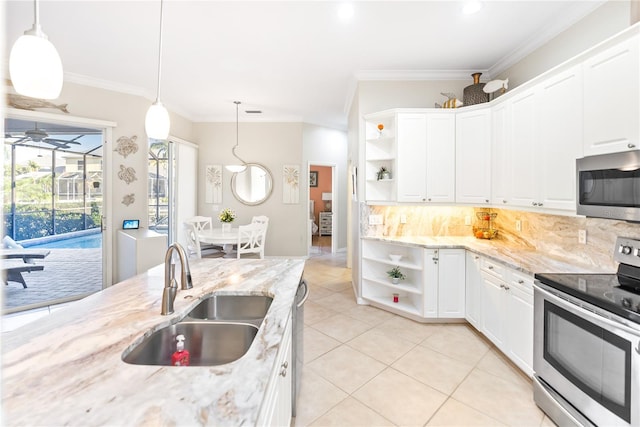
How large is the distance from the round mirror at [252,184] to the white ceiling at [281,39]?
2.03m

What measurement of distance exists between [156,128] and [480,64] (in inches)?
140

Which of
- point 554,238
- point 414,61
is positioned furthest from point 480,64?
point 554,238

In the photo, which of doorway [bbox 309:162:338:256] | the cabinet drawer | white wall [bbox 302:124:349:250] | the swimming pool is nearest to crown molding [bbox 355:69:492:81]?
the cabinet drawer

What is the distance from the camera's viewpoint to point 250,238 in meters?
4.70

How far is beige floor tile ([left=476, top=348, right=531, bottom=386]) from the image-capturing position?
2.32 m

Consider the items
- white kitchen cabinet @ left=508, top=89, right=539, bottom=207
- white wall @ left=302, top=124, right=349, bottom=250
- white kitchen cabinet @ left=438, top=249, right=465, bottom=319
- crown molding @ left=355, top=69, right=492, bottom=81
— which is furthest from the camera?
white wall @ left=302, top=124, right=349, bottom=250

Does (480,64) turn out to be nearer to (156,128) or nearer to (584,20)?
(584,20)

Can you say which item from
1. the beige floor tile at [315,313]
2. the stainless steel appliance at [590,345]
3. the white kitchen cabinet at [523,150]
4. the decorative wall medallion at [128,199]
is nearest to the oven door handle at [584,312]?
the stainless steel appliance at [590,345]

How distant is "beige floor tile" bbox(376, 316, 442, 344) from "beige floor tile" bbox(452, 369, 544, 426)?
66 centimetres

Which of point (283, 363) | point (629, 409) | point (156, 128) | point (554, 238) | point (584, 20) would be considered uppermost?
point (584, 20)

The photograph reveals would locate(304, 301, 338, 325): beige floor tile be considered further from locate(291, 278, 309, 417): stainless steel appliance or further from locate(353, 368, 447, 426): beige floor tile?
locate(291, 278, 309, 417): stainless steel appliance

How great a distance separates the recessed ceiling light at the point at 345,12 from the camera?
2479 millimetres

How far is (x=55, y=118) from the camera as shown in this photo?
3740 mm

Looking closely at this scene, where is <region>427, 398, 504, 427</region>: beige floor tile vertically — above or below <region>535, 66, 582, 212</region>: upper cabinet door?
below
